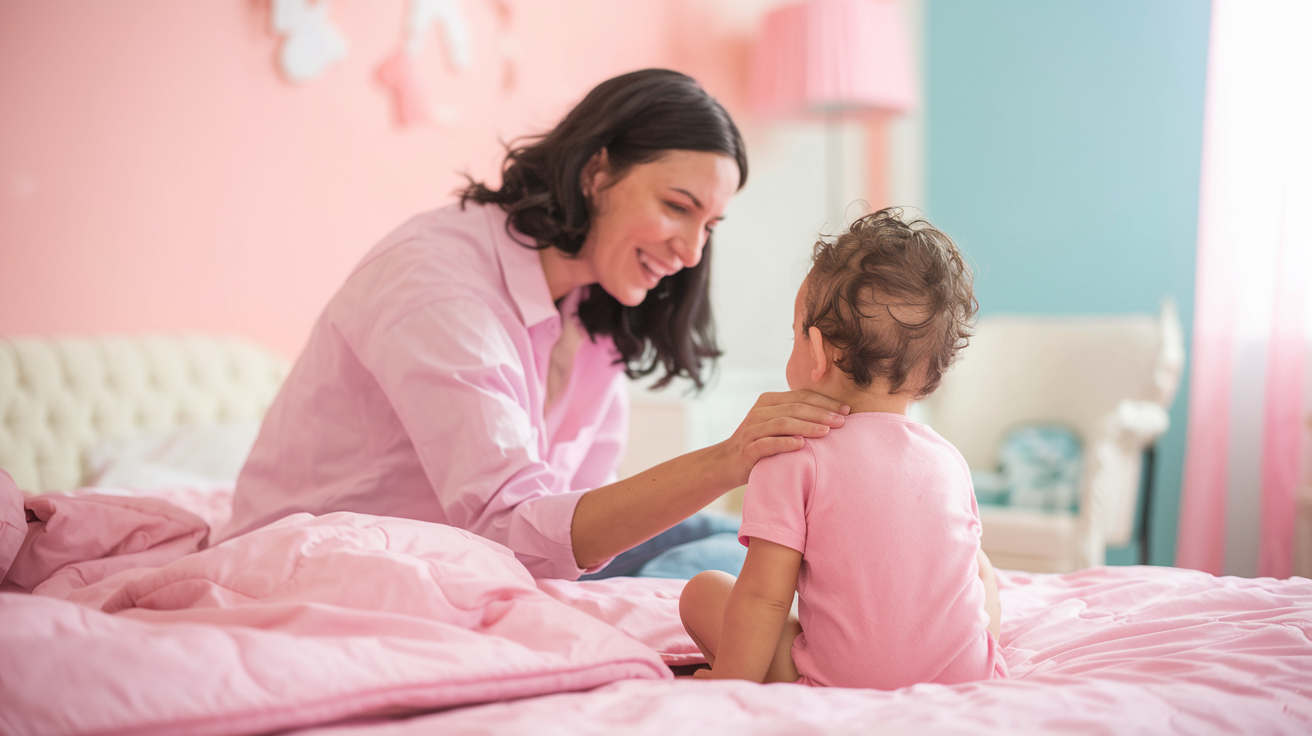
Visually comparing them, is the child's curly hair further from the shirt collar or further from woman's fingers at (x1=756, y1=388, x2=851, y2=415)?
the shirt collar

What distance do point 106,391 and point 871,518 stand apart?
182 cm

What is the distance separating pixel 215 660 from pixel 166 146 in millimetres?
1877

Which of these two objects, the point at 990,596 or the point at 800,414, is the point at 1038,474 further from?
the point at 800,414

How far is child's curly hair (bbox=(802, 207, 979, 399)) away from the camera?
0.84m

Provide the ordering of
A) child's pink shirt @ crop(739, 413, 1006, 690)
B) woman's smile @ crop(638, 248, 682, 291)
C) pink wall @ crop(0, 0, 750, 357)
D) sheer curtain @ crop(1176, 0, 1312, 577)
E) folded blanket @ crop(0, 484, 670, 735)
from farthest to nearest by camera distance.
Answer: sheer curtain @ crop(1176, 0, 1312, 577) → pink wall @ crop(0, 0, 750, 357) → woman's smile @ crop(638, 248, 682, 291) → child's pink shirt @ crop(739, 413, 1006, 690) → folded blanket @ crop(0, 484, 670, 735)

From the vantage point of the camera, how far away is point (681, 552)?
1.38m

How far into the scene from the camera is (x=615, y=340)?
61.2 inches

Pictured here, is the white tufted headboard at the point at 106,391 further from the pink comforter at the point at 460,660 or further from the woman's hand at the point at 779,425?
the woman's hand at the point at 779,425

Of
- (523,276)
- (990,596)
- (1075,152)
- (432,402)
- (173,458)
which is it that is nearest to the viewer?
(990,596)

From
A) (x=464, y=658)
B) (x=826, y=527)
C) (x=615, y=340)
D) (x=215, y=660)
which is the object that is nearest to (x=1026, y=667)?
(x=826, y=527)

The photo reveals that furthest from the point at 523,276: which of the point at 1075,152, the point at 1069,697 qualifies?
the point at 1075,152

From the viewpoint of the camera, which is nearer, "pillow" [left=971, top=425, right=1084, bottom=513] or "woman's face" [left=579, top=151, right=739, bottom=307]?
"woman's face" [left=579, top=151, right=739, bottom=307]

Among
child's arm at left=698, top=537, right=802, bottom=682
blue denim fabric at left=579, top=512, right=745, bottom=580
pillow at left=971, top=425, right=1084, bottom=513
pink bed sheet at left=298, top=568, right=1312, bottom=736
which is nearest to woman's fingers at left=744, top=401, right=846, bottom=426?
child's arm at left=698, top=537, right=802, bottom=682

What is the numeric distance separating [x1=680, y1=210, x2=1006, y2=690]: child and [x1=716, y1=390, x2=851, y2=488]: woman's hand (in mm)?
13
